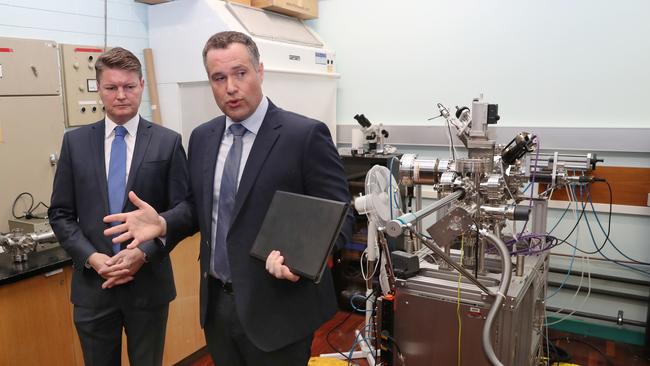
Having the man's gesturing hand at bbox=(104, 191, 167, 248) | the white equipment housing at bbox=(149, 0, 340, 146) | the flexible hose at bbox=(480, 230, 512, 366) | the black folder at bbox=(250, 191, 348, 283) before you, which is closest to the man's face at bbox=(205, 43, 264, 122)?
the black folder at bbox=(250, 191, 348, 283)

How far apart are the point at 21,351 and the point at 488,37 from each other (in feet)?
10.6

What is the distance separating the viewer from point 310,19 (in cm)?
378

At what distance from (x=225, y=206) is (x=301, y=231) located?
1.04 ft

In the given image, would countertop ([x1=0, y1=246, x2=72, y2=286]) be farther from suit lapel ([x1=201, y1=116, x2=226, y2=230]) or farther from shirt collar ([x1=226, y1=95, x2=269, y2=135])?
shirt collar ([x1=226, y1=95, x2=269, y2=135])

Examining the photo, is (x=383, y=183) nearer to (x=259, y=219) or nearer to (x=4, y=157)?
(x=259, y=219)

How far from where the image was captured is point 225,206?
1350 millimetres

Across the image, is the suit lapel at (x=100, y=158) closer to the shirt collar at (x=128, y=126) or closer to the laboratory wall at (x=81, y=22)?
the shirt collar at (x=128, y=126)

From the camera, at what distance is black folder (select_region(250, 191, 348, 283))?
1091 mm

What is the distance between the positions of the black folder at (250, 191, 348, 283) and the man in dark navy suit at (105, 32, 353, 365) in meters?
0.10

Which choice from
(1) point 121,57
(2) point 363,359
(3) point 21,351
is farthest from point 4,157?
(2) point 363,359

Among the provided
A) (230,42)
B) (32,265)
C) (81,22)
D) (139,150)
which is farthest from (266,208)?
(81,22)

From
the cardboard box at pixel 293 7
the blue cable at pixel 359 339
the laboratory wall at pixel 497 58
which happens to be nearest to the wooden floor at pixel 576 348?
the blue cable at pixel 359 339

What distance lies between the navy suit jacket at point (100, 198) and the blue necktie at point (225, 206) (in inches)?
12.7

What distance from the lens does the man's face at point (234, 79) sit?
1317mm
